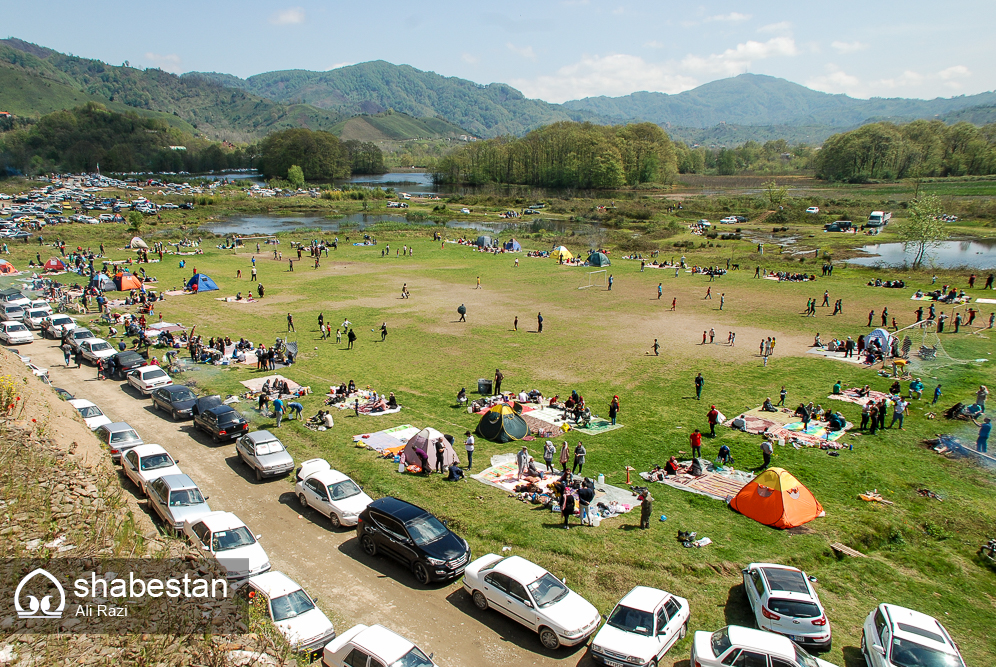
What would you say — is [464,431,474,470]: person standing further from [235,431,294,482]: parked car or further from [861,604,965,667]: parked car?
[861,604,965,667]: parked car

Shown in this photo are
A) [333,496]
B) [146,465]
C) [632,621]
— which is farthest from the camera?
[146,465]

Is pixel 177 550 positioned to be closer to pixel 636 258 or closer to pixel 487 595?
pixel 487 595

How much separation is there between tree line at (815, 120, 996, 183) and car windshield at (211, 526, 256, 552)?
17243cm

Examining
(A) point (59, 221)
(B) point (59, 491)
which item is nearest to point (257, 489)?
(B) point (59, 491)

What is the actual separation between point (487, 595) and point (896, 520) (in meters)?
12.1

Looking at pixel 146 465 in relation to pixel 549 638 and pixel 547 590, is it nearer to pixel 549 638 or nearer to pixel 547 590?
pixel 547 590

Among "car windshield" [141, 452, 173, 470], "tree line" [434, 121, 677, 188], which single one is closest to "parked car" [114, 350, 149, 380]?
"car windshield" [141, 452, 173, 470]

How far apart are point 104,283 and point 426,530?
44.1 metres

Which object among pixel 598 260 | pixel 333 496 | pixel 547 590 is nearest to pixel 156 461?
pixel 333 496

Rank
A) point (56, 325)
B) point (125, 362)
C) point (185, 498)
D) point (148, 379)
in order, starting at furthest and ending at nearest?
point (56, 325) < point (125, 362) < point (148, 379) < point (185, 498)

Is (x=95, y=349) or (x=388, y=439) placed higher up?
(x=95, y=349)

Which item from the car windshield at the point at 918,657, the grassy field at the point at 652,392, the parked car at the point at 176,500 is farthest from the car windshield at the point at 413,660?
the car windshield at the point at 918,657

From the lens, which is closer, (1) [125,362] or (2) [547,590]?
(2) [547,590]

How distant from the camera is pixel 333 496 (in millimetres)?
15820
